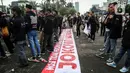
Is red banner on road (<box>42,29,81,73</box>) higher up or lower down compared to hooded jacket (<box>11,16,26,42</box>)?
lower down

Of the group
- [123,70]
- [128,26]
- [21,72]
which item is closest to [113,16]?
[128,26]

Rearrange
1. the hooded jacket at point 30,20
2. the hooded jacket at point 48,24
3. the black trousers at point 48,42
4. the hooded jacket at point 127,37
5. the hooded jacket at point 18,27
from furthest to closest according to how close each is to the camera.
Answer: the black trousers at point 48,42 → the hooded jacket at point 48,24 → the hooded jacket at point 30,20 → the hooded jacket at point 18,27 → the hooded jacket at point 127,37

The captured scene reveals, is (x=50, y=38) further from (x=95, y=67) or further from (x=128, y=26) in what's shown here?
(x=128, y=26)

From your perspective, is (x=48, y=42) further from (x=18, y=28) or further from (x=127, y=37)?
(x=127, y=37)

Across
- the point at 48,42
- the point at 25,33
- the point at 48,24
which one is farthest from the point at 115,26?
the point at 48,42

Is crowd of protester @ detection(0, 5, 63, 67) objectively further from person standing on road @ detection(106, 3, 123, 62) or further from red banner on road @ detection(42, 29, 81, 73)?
person standing on road @ detection(106, 3, 123, 62)

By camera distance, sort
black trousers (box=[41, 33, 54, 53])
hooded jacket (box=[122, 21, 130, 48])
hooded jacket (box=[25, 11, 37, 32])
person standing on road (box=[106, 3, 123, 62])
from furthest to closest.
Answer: black trousers (box=[41, 33, 54, 53]) → hooded jacket (box=[25, 11, 37, 32]) → person standing on road (box=[106, 3, 123, 62]) → hooded jacket (box=[122, 21, 130, 48])

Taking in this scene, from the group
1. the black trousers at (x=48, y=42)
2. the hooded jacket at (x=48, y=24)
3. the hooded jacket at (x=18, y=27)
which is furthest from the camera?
the black trousers at (x=48, y=42)

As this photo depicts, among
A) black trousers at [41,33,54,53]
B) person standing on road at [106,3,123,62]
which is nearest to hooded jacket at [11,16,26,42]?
black trousers at [41,33,54,53]

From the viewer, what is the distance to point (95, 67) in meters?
5.34

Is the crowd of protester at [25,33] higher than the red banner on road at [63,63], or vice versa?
the crowd of protester at [25,33]

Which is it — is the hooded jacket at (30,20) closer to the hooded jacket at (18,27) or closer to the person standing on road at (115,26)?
the hooded jacket at (18,27)

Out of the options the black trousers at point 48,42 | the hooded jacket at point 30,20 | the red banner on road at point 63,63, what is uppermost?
the hooded jacket at point 30,20

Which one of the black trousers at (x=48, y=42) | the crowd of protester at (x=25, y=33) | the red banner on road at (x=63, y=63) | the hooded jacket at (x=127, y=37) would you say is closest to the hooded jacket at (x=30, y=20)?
the crowd of protester at (x=25, y=33)
